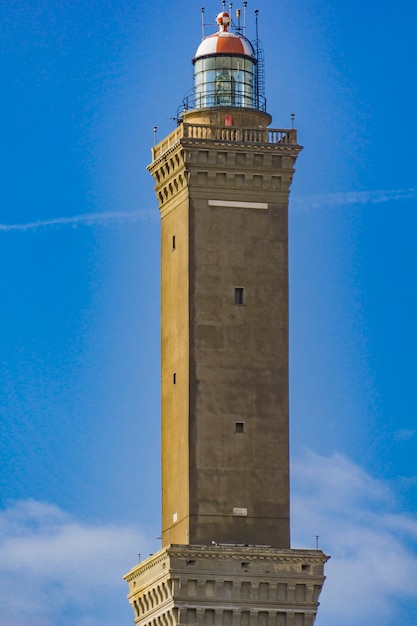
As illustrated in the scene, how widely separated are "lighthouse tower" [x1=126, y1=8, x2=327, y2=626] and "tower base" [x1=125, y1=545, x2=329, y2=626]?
0.11ft

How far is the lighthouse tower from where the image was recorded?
104m

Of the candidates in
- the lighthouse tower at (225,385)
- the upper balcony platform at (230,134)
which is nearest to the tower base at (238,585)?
the lighthouse tower at (225,385)

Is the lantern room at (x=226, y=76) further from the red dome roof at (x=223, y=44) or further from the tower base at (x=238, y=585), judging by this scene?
the tower base at (x=238, y=585)

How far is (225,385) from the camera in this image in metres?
106

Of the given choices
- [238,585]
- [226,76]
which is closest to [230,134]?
[226,76]

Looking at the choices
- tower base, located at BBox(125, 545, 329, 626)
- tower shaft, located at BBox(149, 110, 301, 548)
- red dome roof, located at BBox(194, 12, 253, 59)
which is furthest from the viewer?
red dome roof, located at BBox(194, 12, 253, 59)

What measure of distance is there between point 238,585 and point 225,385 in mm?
6755

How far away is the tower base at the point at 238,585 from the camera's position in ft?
340

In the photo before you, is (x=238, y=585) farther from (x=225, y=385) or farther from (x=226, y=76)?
(x=226, y=76)

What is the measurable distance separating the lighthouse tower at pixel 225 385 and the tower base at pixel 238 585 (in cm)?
3

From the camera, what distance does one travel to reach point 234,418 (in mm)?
105625

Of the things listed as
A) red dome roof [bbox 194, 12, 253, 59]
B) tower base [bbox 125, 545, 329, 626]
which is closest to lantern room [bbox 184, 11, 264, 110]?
red dome roof [bbox 194, 12, 253, 59]

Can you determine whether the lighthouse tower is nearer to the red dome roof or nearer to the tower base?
the tower base

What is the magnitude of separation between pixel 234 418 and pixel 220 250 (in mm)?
5697
